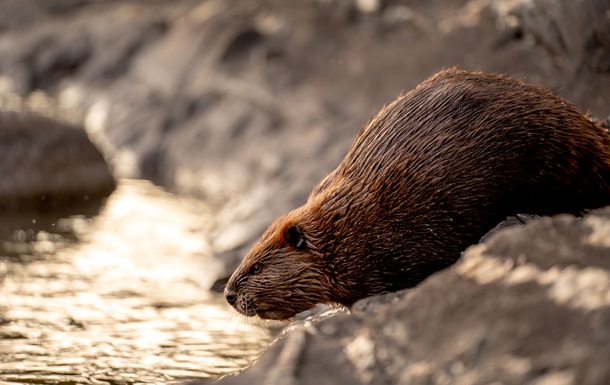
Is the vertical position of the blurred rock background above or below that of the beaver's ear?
above

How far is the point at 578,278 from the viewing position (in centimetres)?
269

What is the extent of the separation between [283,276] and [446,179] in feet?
2.79

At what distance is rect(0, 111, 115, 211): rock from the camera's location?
28.1ft

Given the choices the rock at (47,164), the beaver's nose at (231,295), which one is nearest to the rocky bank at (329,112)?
the rock at (47,164)

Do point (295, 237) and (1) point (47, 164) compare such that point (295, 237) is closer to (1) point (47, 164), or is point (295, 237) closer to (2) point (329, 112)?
(2) point (329, 112)

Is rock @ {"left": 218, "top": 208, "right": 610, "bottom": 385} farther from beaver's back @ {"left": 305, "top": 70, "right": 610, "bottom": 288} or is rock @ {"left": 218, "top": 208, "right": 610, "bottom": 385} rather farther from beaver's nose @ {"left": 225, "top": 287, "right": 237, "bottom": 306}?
beaver's nose @ {"left": 225, "top": 287, "right": 237, "bottom": 306}

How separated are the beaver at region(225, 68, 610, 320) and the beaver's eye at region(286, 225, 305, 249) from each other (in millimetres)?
12

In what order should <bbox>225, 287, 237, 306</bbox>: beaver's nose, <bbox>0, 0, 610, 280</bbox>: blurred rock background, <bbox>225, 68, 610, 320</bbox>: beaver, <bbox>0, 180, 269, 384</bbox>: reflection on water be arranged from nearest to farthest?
→ <bbox>225, 68, 610, 320</bbox>: beaver, <bbox>225, 287, 237, 306</bbox>: beaver's nose, <bbox>0, 180, 269, 384</bbox>: reflection on water, <bbox>0, 0, 610, 280</bbox>: blurred rock background

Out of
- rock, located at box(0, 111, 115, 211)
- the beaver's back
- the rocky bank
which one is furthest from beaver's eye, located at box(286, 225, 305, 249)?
rock, located at box(0, 111, 115, 211)

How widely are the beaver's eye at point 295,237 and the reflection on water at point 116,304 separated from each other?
0.89 m

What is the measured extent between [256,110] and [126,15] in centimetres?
340

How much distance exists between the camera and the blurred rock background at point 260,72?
7.19 meters

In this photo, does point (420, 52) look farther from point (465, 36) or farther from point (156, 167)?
point (156, 167)

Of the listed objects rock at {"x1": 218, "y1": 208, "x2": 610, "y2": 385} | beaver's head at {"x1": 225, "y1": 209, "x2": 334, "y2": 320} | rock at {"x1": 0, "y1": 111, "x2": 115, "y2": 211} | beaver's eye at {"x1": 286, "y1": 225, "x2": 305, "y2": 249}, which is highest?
rock at {"x1": 0, "y1": 111, "x2": 115, "y2": 211}
